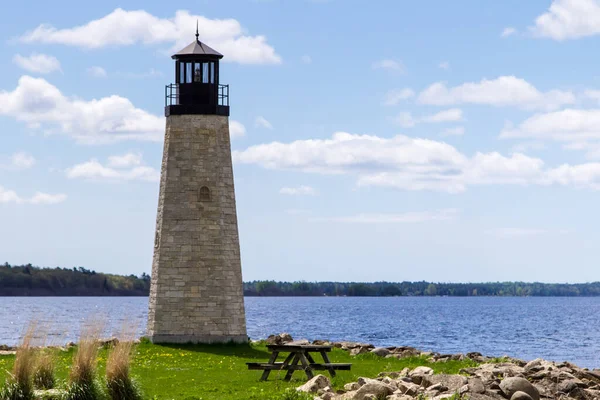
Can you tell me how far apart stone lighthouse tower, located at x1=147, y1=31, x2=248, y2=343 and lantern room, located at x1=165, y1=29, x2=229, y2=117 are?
0.05 m

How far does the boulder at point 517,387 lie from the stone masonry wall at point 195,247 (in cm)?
1543

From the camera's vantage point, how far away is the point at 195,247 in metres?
34.3

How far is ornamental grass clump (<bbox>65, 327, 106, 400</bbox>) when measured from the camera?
63.4 ft

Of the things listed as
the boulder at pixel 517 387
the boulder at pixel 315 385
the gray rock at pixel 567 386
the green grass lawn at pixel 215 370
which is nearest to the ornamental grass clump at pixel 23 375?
the green grass lawn at pixel 215 370

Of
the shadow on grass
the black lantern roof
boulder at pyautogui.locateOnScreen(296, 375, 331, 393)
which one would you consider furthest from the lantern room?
boulder at pyautogui.locateOnScreen(296, 375, 331, 393)

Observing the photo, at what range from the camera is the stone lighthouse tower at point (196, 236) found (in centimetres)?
3431

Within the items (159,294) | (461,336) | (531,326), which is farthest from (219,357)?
(531,326)

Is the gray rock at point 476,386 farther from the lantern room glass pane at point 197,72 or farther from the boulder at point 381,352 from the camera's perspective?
the lantern room glass pane at point 197,72

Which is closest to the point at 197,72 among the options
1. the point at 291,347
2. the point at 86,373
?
the point at 291,347

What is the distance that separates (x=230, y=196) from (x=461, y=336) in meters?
45.4

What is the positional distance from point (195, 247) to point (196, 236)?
37cm

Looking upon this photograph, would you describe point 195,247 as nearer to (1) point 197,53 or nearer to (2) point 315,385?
(1) point 197,53

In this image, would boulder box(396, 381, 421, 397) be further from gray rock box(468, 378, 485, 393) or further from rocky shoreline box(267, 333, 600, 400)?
gray rock box(468, 378, 485, 393)

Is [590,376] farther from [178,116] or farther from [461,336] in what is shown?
[461,336]
